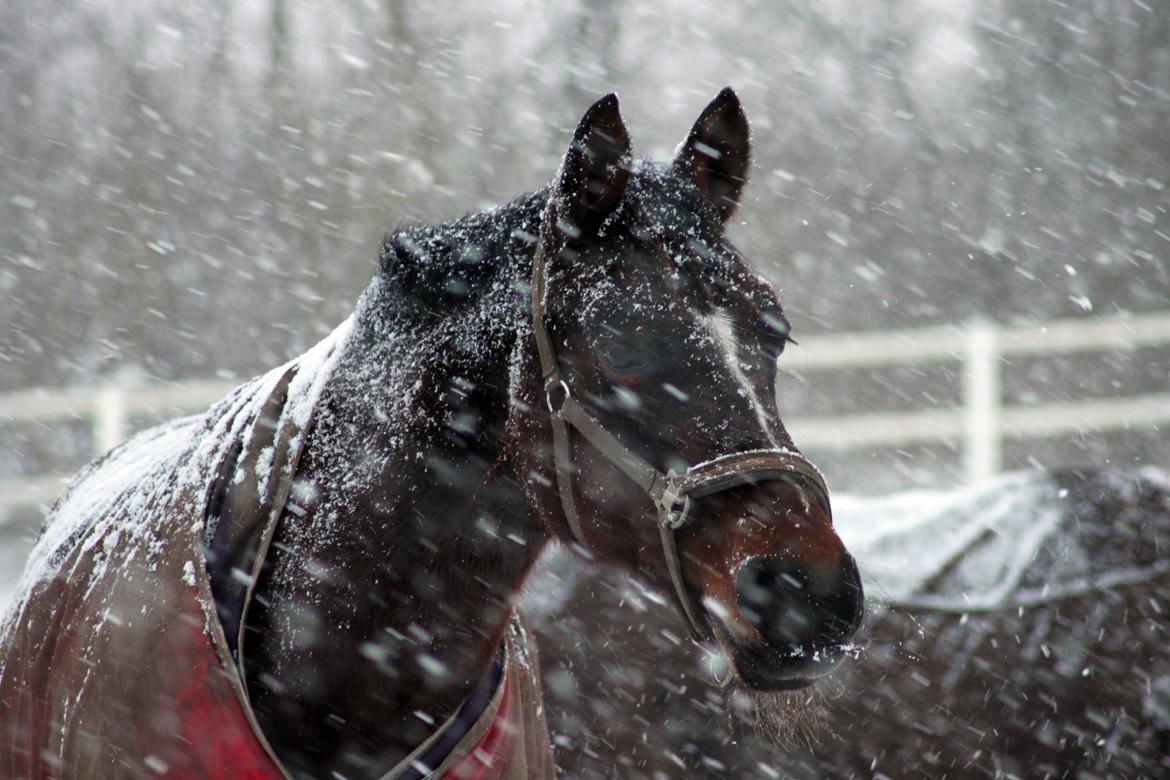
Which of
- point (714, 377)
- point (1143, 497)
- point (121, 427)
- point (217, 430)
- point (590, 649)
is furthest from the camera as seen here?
point (121, 427)

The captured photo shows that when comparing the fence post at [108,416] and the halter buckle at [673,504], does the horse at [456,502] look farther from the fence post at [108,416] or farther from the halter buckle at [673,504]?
the fence post at [108,416]

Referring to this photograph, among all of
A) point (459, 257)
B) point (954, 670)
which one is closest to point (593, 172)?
point (459, 257)

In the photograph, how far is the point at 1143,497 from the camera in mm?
3256

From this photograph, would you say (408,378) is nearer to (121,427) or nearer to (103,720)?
(103,720)

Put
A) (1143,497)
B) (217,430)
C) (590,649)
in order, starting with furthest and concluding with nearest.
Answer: (1143,497)
(590,649)
(217,430)

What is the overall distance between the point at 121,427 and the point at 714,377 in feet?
18.1

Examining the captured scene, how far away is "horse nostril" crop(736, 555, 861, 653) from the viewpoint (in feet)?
4.50

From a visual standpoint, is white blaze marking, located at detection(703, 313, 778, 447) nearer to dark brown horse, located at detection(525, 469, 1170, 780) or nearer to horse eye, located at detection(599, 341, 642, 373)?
horse eye, located at detection(599, 341, 642, 373)

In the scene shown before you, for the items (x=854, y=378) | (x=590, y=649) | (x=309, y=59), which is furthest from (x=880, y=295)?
(x=590, y=649)

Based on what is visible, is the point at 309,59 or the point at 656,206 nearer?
the point at 656,206

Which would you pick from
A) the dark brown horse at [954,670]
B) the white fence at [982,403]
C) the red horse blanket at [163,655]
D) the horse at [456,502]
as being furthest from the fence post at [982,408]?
the horse at [456,502]

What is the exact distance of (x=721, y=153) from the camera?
6.08 ft

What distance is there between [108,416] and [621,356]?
5.40 m

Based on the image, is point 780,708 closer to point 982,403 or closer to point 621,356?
point 621,356
